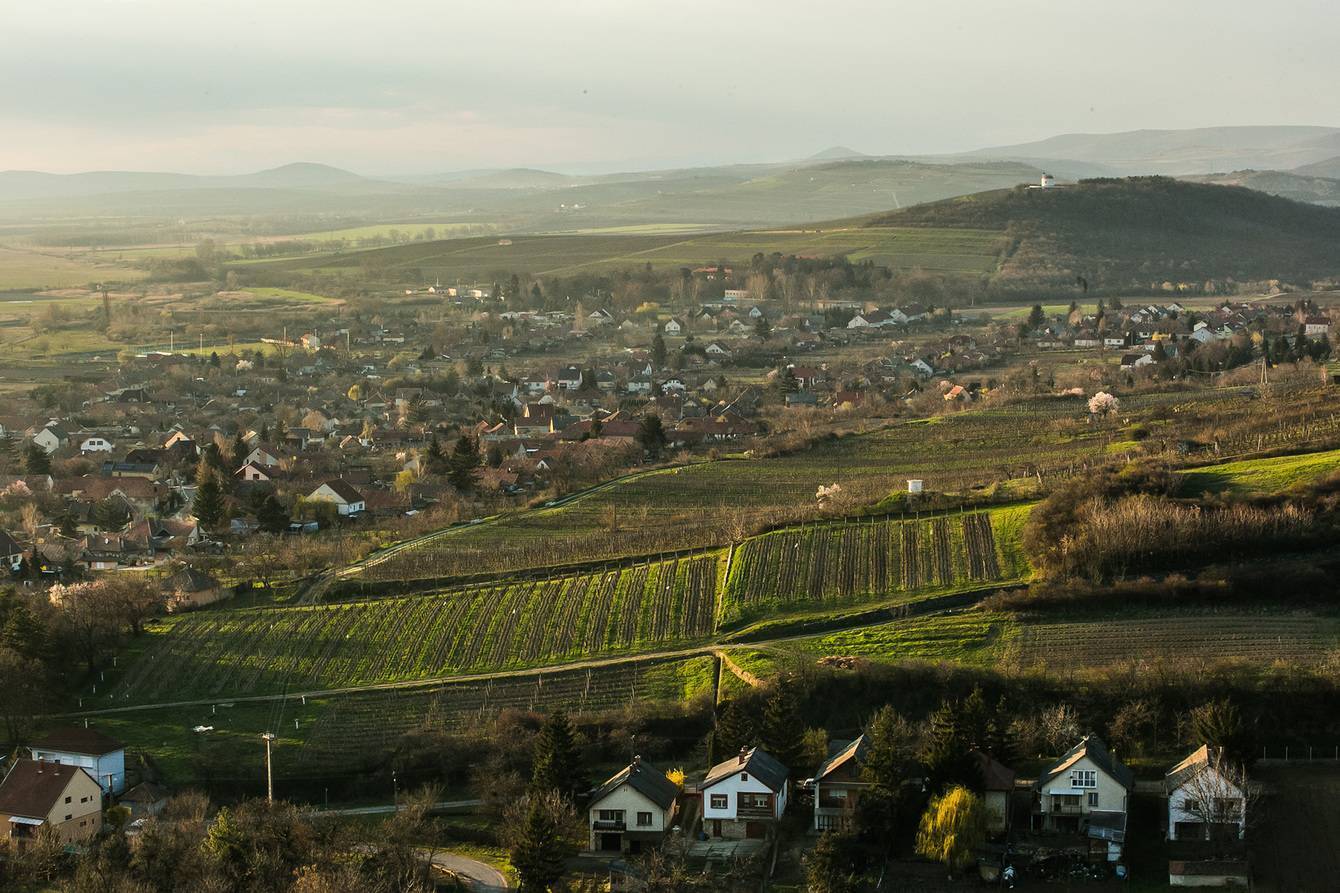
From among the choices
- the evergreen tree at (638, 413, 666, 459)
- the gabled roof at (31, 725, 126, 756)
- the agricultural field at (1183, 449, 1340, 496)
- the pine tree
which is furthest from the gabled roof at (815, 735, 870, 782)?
the evergreen tree at (638, 413, 666, 459)

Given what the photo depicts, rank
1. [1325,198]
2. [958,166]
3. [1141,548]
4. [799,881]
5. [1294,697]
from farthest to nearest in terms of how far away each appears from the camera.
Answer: [958,166] → [1325,198] → [1141,548] → [1294,697] → [799,881]

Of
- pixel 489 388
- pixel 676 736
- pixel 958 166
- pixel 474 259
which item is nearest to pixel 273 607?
pixel 676 736

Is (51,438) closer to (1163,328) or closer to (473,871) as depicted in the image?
(473,871)

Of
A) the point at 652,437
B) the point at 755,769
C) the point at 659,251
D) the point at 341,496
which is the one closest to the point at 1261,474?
the point at 755,769

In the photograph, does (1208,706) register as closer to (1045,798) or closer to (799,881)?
(1045,798)

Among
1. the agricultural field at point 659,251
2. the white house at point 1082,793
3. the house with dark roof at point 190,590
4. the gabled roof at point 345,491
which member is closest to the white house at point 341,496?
the gabled roof at point 345,491

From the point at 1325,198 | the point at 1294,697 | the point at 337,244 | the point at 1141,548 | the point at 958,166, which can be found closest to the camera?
the point at 1294,697

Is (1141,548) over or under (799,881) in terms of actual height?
over
